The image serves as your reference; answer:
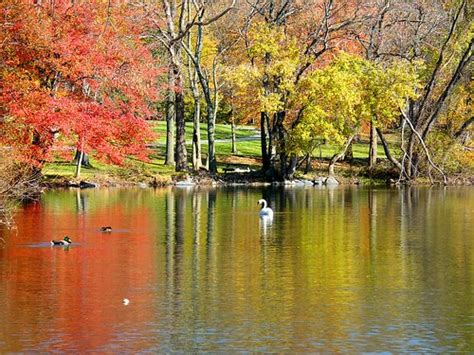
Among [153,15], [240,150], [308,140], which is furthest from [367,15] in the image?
[240,150]

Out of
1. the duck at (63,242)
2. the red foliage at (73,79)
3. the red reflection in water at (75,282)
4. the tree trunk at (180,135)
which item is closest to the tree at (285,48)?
the tree trunk at (180,135)

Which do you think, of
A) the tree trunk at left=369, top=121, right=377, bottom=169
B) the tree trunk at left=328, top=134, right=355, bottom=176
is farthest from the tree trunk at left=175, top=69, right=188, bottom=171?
the tree trunk at left=369, top=121, right=377, bottom=169

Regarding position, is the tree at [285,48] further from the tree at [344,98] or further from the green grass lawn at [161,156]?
the green grass lawn at [161,156]

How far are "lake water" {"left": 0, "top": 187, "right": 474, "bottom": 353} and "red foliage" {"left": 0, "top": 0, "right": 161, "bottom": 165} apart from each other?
6273 mm

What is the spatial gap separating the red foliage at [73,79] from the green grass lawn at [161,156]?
466 centimetres

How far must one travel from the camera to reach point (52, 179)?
60469 mm

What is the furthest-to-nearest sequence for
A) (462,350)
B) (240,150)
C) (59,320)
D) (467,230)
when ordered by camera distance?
(240,150) < (467,230) < (59,320) < (462,350)

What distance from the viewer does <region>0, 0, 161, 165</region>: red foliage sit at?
50144mm

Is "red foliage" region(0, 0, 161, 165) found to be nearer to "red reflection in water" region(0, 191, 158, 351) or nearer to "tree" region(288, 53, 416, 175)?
"tree" region(288, 53, 416, 175)

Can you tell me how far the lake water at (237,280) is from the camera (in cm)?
2077

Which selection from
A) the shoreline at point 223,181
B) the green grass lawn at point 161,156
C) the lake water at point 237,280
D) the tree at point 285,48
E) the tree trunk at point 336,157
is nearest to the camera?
the lake water at point 237,280

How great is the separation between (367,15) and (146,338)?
47.7 meters

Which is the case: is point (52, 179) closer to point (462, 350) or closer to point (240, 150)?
point (240, 150)

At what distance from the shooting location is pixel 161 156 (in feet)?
246
